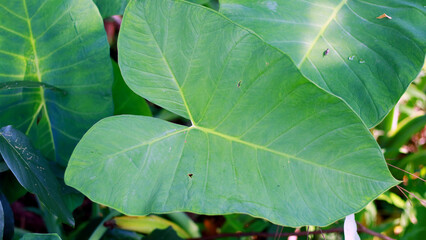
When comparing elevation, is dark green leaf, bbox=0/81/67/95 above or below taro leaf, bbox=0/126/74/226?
above

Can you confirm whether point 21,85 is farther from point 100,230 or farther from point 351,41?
point 351,41

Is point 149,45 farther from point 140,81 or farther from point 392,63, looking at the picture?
point 392,63

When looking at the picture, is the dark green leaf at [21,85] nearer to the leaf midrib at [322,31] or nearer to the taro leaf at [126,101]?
the taro leaf at [126,101]

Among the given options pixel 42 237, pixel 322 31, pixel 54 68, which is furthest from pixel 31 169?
pixel 322 31

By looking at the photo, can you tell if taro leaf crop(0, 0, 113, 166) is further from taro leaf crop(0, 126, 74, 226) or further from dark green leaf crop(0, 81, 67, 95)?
taro leaf crop(0, 126, 74, 226)

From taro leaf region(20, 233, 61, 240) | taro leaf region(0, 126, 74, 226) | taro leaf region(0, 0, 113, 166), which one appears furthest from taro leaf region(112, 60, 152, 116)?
taro leaf region(20, 233, 61, 240)
